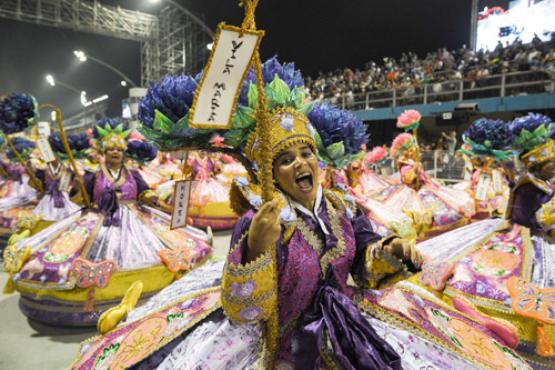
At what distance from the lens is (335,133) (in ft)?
6.46

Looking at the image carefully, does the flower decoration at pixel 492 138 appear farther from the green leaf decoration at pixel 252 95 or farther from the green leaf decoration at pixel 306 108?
the green leaf decoration at pixel 252 95

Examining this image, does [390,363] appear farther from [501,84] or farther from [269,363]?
[501,84]

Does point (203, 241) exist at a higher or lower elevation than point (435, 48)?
lower

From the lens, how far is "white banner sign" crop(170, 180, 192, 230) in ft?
8.54

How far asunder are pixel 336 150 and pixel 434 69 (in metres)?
15.0

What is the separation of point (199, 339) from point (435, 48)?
57.2 ft

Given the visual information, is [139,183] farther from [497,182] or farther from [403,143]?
[497,182]

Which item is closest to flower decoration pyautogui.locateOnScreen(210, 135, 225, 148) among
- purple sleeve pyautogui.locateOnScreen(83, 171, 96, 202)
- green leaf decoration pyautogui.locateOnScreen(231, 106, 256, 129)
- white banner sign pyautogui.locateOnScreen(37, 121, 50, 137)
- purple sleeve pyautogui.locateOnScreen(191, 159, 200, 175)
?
green leaf decoration pyautogui.locateOnScreen(231, 106, 256, 129)

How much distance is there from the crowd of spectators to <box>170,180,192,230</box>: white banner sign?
1062 cm

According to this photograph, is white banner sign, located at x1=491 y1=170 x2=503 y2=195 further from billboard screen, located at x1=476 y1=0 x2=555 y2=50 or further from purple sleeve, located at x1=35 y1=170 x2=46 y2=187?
purple sleeve, located at x1=35 y1=170 x2=46 y2=187

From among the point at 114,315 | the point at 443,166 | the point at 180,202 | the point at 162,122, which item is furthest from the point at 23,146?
the point at 443,166

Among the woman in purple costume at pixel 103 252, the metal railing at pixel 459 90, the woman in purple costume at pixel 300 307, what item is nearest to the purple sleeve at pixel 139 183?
the woman in purple costume at pixel 103 252

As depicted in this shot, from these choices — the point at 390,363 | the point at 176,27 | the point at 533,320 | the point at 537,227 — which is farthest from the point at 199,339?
the point at 176,27

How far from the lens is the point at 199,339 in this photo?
1.64 metres
